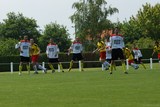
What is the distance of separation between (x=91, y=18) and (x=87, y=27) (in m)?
1.76

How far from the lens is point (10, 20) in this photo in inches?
3708

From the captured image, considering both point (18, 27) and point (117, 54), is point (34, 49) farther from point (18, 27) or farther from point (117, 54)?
point (18, 27)

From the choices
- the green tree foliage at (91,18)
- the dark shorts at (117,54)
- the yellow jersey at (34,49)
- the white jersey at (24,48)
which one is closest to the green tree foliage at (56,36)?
the green tree foliage at (91,18)

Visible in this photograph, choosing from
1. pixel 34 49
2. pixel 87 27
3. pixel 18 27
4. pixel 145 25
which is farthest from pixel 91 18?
pixel 34 49

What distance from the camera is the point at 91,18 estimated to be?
77.8 metres

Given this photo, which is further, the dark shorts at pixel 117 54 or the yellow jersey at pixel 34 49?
the yellow jersey at pixel 34 49

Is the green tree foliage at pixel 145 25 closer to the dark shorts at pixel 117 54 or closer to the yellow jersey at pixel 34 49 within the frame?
the yellow jersey at pixel 34 49

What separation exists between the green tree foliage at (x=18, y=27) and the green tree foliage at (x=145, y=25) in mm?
18208

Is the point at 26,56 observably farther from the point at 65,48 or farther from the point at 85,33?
the point at 65,48

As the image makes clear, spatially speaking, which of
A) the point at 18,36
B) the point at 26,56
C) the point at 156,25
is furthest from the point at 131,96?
the point at 18,36

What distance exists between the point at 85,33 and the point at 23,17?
22390 mm

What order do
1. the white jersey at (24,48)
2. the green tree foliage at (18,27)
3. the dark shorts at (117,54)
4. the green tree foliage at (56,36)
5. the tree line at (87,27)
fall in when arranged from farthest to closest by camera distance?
the green tree foliage at (18,27)
the green tree foliage at (56,36)
the tree line at (87,27)
the white jersey at (24,48)
the dark shorts at (117,54)

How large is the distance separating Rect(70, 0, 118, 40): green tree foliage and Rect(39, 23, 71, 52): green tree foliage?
36.3 ft

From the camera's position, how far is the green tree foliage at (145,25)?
86188mm
